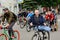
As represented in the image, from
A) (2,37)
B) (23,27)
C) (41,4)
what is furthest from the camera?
(41,4)

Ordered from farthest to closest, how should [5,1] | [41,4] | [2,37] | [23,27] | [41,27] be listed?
[41,4]
[5,1]
[23,27]
[41,27]
[2,37]

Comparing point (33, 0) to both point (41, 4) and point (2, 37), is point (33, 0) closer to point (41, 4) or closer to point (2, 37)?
point (41, 4)

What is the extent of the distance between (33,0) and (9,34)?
215 ft

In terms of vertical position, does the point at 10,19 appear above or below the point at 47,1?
above

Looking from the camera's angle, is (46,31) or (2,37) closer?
(2,37)

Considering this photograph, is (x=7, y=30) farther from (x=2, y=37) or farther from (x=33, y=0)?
(x=33, y=0)

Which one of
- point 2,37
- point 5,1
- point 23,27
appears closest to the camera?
point 2,37

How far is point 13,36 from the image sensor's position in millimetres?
13398

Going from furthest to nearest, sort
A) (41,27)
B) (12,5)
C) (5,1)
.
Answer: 1. (12,5)
2. (5,1)
3. (41,27)

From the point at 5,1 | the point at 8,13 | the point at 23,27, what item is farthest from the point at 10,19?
the point at 5,1

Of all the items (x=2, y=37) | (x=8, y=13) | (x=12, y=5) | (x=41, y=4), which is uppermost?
(x=8, y=13)

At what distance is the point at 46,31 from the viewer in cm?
1342

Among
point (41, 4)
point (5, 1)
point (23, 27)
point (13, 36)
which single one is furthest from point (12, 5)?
point (41, 4)

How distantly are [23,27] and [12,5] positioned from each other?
47.1 ft
